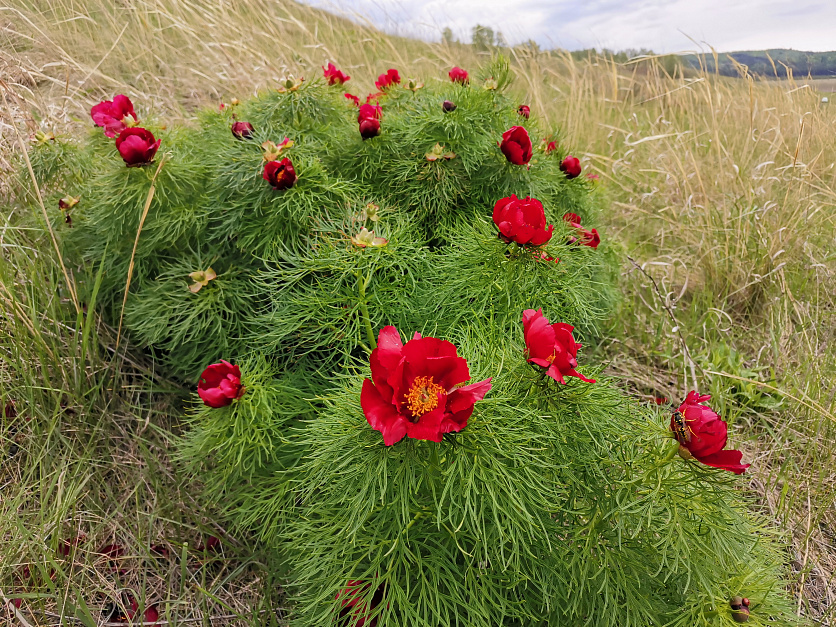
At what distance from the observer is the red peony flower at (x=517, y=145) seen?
153 centimetres

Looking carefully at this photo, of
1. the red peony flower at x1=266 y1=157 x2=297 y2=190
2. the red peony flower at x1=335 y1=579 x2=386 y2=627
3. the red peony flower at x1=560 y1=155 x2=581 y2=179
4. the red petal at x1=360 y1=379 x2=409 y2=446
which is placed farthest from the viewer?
the red peony flower at x1=560 y1=155 x2=581 y2=179

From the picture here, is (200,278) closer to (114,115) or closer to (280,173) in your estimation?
(280,173)

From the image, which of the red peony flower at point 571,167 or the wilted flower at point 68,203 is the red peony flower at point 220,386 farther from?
the red peony flower at point 571,167

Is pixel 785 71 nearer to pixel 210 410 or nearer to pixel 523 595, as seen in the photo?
pixel 523 595

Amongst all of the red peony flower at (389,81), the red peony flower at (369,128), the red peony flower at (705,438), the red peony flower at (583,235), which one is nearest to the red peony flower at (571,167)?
the red peony flower at (583,235)

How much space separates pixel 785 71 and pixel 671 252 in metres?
1.08

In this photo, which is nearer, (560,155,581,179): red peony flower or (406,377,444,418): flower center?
(406,377,444,418): flower center

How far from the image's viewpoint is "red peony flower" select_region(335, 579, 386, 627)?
98 centimetres

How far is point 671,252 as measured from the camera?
284 centimetres

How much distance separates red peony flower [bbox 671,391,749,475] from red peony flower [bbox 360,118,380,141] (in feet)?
4.03

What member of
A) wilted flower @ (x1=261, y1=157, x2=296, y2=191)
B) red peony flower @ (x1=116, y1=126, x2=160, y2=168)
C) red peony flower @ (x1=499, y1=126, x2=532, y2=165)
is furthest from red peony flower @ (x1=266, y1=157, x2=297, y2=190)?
red peony flower @ (x1=499, y1=126, x2=532, y2=165)

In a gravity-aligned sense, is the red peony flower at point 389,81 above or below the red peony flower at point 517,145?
above

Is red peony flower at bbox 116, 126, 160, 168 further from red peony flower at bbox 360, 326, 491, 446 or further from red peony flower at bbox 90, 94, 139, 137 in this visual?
red peony flower at bbox 360, 326, 491, 446

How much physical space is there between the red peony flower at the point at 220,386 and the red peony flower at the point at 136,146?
2.43 ft
